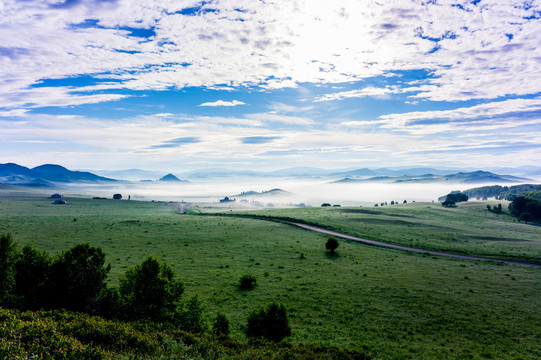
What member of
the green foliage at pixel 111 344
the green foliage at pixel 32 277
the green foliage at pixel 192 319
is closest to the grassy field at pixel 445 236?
the green foliage at pixel 192 319

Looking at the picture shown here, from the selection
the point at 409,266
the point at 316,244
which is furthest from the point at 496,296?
the point at 316,244

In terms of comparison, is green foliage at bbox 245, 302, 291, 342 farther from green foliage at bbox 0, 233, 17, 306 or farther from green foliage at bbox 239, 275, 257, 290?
green foliage at bbox 0, 233, 17, 306

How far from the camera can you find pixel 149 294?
23.2 m

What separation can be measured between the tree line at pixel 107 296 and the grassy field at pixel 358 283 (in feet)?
12.6

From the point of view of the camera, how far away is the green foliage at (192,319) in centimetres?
2177

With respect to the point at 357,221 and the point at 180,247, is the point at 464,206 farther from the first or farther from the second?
the point at 180,247

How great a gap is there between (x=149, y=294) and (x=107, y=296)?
12.5 feet

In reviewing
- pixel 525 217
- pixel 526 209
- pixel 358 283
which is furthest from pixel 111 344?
pixel 526 209

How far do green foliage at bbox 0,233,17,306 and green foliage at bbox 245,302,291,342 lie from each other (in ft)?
61.6

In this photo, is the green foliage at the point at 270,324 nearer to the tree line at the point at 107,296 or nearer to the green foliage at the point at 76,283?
the tree line at the point at 107,296

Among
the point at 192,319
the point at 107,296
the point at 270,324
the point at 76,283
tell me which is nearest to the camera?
the point at 192,319

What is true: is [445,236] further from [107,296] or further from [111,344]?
[111,344]

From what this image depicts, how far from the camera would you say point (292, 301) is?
33.1 metres

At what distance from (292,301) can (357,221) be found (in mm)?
73514
